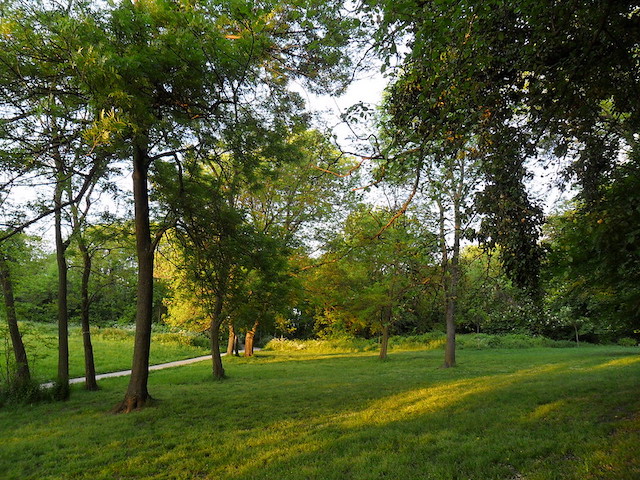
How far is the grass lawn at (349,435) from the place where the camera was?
4.02 m

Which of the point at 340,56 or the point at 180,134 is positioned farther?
the point at 180,134

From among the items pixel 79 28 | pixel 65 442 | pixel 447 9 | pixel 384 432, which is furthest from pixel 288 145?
pixel 65 442

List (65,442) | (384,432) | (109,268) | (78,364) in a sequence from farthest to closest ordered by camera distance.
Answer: (78,364), (109,268), (65,442), (384,432)

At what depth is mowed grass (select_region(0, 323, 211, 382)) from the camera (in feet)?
33.5

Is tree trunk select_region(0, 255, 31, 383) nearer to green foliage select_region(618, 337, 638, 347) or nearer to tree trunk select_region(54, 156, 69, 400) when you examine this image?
tree trunk select_region(54, 156, 69, 400)

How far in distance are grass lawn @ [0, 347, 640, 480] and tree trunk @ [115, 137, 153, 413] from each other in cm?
57

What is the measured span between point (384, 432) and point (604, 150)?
4.78 meters

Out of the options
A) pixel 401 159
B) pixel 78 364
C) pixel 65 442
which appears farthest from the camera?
pixel 78 364

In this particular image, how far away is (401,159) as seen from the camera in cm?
438

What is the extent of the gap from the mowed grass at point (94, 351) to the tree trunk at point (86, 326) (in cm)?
81

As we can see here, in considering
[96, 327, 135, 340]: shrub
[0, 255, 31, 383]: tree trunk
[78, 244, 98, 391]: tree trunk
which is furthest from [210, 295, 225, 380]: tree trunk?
[96, 327, 135, 340]: shrub

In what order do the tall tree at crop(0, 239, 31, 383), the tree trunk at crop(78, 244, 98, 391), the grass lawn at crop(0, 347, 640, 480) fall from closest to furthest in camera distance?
the grass lawn at crop(0, 347, 640, 480)
the tall tree at crop(0, 239, 31, 383)
the tree trunk at crop(78, 244, 98, 391)

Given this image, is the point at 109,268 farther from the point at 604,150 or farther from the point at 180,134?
the point at 604,150

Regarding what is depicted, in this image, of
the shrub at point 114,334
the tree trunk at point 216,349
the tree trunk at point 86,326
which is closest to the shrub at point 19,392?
the tree trunk at point 86,326
